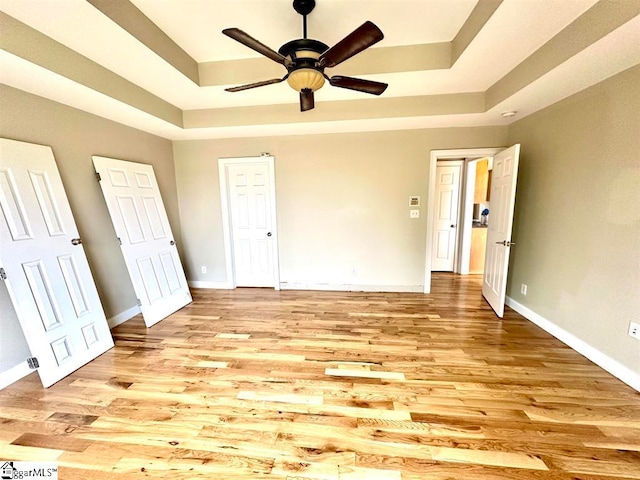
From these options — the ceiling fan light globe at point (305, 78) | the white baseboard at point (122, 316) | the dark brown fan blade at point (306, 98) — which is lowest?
the white baseboard at point (122, 316)

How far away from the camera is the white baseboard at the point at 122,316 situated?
3065mm

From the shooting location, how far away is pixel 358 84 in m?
2.08

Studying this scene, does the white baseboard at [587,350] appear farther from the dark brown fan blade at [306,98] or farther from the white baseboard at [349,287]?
the dark brown fan blade at [306,98]

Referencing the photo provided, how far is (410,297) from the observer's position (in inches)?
154

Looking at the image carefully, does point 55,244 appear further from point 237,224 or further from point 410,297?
point 410,297

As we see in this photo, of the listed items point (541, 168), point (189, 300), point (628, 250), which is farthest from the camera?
point (189, 300)

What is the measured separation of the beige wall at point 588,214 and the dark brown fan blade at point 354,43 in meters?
2.15

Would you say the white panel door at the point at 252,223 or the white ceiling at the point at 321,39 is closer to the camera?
the white ceiling at the point at 321,39

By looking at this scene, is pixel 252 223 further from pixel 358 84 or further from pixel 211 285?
pixel 358 84

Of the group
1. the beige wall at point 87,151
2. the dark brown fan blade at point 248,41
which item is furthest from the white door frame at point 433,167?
the beige wall at point 87,151

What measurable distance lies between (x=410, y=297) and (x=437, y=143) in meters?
2.29

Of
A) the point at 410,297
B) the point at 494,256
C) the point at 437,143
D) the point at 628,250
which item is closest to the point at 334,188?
the point at 437,143

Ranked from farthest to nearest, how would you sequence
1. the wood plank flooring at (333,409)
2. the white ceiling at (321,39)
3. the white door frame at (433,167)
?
the white door frame at (433,167)
the white ceiling at (321,39)
the wood plank flooring at (333,409)

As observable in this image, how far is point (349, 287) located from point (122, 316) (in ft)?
10.1
